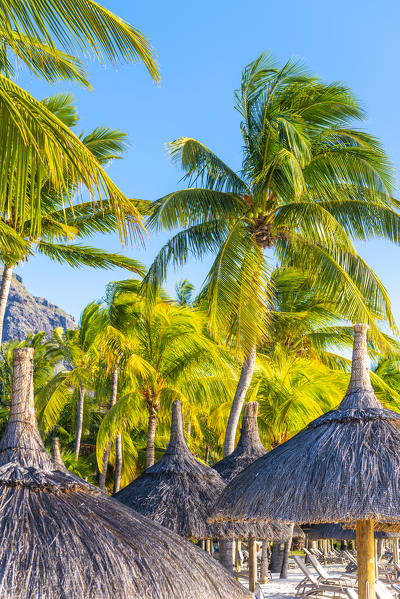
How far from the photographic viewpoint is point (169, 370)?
54.4 feet

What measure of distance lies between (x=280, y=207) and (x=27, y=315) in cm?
10615

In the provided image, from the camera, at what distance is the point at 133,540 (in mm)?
4625

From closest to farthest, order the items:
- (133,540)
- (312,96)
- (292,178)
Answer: (133,540), (292,178), (312,96)

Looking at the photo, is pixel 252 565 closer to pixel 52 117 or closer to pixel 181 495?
pixel 181 495

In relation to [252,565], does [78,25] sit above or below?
above

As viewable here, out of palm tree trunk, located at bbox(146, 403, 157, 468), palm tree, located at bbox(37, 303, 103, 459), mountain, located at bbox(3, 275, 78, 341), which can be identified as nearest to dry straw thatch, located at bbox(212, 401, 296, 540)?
palm tree trunk, located at bbox(146, 403, 157, 468)

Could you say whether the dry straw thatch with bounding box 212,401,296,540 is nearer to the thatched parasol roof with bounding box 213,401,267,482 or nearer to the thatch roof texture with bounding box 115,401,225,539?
the thatched parasol roof with bounding box 213,401,267,482

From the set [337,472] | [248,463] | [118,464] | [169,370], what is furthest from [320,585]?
[118,464]

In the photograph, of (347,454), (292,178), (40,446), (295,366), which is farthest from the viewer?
(295,366)

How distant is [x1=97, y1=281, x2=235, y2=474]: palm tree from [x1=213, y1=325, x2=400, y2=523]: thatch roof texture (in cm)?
866

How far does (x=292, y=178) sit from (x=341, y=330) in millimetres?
8594

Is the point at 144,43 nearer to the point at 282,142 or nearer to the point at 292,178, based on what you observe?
the point at 292,178

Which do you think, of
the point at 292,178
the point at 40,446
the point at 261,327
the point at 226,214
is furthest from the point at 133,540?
the point at 226,214

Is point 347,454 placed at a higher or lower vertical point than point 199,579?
higher
